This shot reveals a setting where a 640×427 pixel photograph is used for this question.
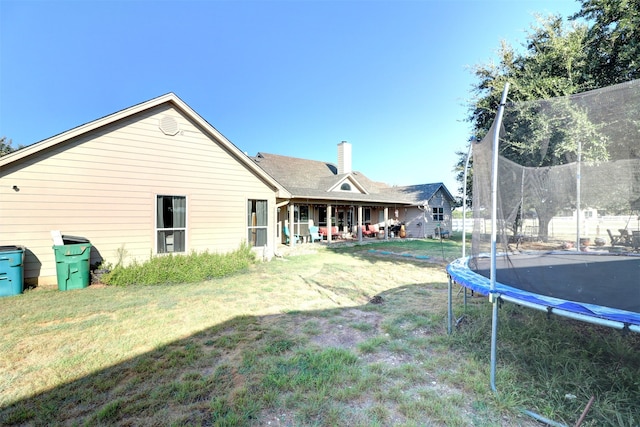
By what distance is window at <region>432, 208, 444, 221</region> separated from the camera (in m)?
20.5

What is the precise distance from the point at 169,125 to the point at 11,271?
16.1 feet

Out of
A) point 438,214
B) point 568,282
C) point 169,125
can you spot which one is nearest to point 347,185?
point 438,214

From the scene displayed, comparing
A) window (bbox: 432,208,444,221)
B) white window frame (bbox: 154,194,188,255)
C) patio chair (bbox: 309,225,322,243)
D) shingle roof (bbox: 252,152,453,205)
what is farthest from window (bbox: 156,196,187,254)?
window (bbox: 432,208,444,221)

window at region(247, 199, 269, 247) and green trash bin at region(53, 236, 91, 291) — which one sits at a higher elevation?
window at region(247, 199, 269, 247)

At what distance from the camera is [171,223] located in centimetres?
783

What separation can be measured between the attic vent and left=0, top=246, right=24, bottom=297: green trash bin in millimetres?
4292

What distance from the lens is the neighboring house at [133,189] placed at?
A: 6.11 m

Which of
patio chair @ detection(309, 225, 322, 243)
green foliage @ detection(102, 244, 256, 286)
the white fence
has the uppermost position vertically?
the white fence

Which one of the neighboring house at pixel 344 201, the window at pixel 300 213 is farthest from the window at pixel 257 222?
the window at pixel 300 213

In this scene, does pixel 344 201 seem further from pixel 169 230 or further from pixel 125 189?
pixel 125 189

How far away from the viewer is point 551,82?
672cm

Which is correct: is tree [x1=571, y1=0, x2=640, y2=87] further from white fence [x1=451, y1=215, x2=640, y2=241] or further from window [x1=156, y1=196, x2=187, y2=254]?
window [x1=156, y1=196, x2=187, y2=254]

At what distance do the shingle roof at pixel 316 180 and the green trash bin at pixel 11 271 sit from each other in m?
8.88

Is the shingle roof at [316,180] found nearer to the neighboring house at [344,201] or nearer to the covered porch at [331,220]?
the neighboring house at [344,201]
